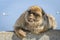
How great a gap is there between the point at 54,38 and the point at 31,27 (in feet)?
0.96

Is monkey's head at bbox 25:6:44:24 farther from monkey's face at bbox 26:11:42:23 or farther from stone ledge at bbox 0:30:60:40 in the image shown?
stone ledge at bbox 0:30:60:40

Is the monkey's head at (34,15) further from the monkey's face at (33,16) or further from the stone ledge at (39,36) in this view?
the stone ledge at (39,36)

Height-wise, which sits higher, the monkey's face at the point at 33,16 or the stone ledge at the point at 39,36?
the monkey's face at the point at 33,16

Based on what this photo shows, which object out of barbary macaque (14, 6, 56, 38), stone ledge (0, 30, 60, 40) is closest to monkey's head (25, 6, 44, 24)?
barbary macaque (14, 6, 56, 38)

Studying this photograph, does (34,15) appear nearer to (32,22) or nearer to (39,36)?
(32,22)

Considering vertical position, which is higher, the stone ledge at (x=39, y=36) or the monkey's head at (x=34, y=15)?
the monkey's head at (x=34, y=15)

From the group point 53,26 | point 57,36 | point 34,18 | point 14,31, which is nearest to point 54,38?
point 57,36

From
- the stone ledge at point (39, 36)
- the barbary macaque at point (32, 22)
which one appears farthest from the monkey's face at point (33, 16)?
the stone ledge at point (39, 36)

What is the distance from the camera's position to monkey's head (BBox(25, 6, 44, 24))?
1942 mm

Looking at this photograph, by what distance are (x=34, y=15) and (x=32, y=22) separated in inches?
3.4

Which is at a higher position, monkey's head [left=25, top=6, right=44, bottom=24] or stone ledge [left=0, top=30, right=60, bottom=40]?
Answer: monkey's head [left=25, top=6, right=44, bottom=24]

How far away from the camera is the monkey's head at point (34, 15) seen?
1.94 m

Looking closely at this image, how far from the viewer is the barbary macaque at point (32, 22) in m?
1.94

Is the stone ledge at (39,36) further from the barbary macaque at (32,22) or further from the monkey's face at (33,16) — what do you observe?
the monkey's face at (33,16)
